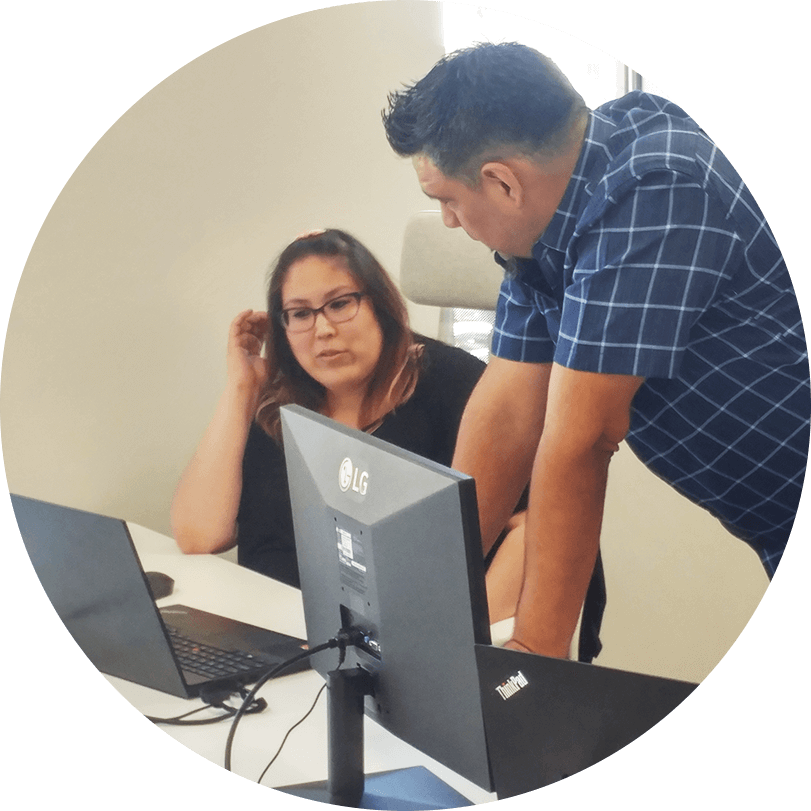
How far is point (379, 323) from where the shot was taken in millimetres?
1517

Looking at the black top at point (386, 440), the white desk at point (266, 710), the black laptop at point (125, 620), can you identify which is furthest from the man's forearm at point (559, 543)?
the black laptop at point (125, 620)

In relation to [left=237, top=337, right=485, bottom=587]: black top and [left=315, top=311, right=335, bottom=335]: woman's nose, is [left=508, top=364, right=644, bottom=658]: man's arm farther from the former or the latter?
[left=315, top=311, right=335, bottom=335]: woman's nose

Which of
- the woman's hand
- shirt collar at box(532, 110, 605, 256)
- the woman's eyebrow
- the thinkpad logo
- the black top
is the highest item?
shirt collar at box(532, 110, 605, 256)

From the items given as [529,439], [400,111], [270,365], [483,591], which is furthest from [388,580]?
[400,111]

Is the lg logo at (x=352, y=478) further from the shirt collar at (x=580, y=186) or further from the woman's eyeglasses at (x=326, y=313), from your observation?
the shirt collar at (x=580, y=186)

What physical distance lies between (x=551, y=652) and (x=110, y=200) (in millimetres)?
952

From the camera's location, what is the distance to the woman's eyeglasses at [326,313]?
4.99ft

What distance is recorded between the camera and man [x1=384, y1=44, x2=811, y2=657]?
1.42 metres

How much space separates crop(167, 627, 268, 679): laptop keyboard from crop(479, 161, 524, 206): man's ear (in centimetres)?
77

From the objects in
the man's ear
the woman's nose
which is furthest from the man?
the woman's nose

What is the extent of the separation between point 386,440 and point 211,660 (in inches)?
16.5

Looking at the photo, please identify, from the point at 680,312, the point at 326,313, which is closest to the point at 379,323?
the point at 326,313

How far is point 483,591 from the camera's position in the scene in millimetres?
1146

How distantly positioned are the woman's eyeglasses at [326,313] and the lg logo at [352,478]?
34cm
